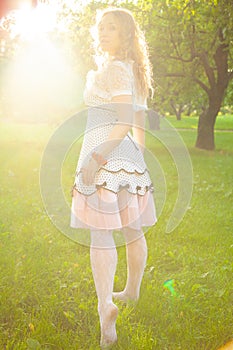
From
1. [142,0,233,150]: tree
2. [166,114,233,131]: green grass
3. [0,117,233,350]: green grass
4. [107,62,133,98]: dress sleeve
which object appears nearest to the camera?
[107,62,133,98]: dress sleeve

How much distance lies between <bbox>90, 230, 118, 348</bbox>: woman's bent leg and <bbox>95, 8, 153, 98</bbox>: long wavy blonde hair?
110 centimetres

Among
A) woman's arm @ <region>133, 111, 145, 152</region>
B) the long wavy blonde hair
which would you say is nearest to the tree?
woman's arm @ <region>133, 111, 145, 152</region>

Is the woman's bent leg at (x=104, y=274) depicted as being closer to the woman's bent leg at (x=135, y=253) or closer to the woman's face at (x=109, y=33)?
the woman's bent leg at (x=135, y=253)

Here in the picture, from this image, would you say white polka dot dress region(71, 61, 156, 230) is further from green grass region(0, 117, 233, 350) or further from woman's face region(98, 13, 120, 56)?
green grass region(0, 117, 233, 350)

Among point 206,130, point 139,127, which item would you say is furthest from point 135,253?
point 206,130

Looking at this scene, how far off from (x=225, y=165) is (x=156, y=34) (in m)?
5.64

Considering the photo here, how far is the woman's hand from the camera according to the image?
3.26m

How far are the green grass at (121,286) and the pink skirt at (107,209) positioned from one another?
2.76ft

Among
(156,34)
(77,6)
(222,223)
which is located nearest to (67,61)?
(77,6)

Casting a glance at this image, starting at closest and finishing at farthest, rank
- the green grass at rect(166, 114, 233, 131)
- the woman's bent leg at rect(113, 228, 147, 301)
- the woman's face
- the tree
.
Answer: the woman's face
the woman's bent leg at rect(113, 228, 147, 301)
the tree
the green grass at rect(166, 114, 233, 131)

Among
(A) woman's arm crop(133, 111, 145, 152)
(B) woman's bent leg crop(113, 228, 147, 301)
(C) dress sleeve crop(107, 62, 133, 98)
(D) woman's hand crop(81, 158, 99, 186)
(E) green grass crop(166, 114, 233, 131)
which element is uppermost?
(C) dress sleeve crop(107, 62, 133, 98)

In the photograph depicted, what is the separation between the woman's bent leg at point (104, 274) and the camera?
10.8 ft

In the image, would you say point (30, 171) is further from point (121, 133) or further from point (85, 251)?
point (121, 133)

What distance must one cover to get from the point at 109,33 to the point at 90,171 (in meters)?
0.97
